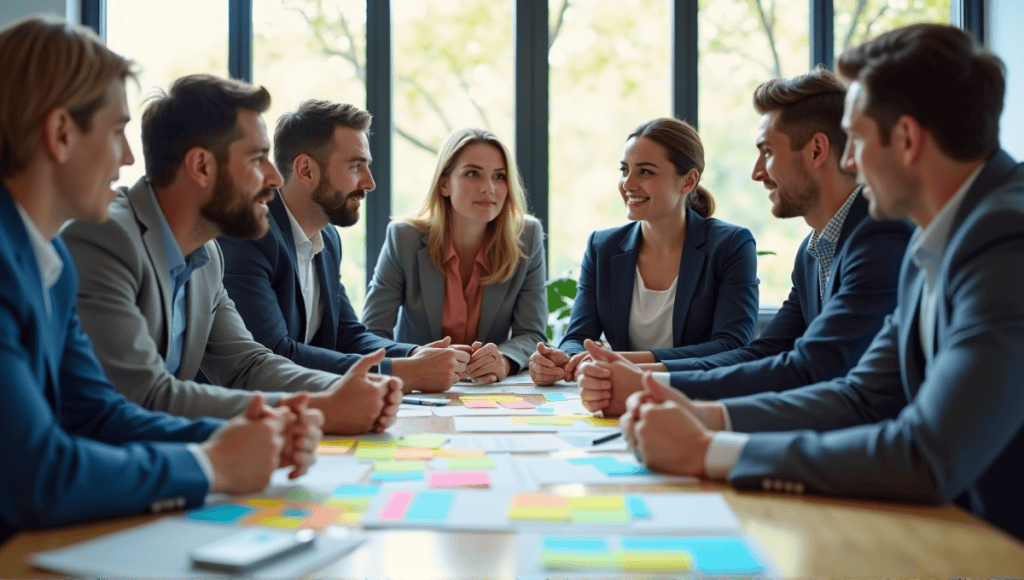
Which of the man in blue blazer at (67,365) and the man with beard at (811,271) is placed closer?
the man in blue blazer at (67,365)

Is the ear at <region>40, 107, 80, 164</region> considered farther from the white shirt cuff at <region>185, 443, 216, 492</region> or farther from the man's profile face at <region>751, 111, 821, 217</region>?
the man's profile face at <region>751, 111, 821, 217</region>

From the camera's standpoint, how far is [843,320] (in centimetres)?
185

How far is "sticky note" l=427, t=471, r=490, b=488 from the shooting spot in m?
1.22

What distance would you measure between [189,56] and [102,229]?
2981 mm

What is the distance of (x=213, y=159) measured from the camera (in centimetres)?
196

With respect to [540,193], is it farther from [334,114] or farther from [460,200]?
[334,114]

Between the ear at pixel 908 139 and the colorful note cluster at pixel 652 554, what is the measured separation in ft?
2.49

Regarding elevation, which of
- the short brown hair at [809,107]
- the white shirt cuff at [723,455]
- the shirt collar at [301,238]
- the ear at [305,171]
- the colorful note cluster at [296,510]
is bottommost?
the colorful note cluster at [296,510]

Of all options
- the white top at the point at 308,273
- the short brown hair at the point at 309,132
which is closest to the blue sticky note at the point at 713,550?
the white top at the point at 308,273

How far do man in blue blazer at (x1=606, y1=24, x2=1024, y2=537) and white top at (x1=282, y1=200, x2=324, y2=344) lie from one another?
1.67m

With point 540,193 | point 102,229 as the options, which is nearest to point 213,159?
point 102,229

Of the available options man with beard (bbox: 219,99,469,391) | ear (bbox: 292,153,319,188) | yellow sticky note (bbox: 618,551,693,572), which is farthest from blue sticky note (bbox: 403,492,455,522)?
ear (bbox: 292,153,319,188)

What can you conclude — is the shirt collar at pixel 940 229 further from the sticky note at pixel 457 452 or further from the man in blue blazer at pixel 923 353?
the sticky note at pixel 457 452

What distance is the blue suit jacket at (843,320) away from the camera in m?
1.83
